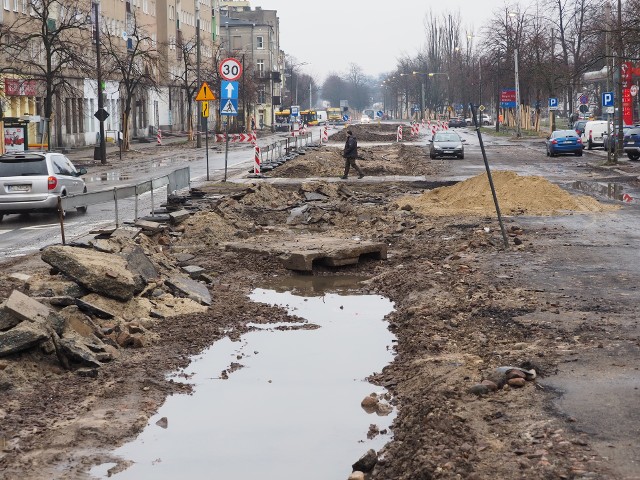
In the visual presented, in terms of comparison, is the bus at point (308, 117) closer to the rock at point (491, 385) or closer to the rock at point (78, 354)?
the rock at point (78, 354)

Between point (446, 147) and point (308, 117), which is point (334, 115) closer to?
point (308, 117)

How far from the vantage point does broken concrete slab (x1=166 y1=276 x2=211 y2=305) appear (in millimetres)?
13867

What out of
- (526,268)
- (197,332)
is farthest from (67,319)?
(526,268)

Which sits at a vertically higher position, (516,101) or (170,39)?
(170,39)

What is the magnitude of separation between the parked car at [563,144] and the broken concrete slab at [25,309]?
45095mm

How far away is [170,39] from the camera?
103 meters

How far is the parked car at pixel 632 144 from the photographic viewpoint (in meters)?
47.1

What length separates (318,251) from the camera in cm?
1720

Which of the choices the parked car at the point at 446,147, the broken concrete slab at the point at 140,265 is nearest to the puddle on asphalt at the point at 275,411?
the broken concrete slab at the point at 140,265

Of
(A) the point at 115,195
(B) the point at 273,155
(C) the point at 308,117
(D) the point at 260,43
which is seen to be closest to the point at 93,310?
(A) the point at 115,195

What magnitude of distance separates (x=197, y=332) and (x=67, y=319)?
64.0 inches

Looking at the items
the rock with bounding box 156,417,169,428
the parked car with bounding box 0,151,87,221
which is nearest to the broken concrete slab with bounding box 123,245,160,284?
the rock with bounding box 156,417,169,428

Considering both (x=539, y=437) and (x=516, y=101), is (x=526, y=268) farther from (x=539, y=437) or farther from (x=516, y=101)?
(x=516, y=101)

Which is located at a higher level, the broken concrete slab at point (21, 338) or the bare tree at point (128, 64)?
the bare tree at point (128, 64)
